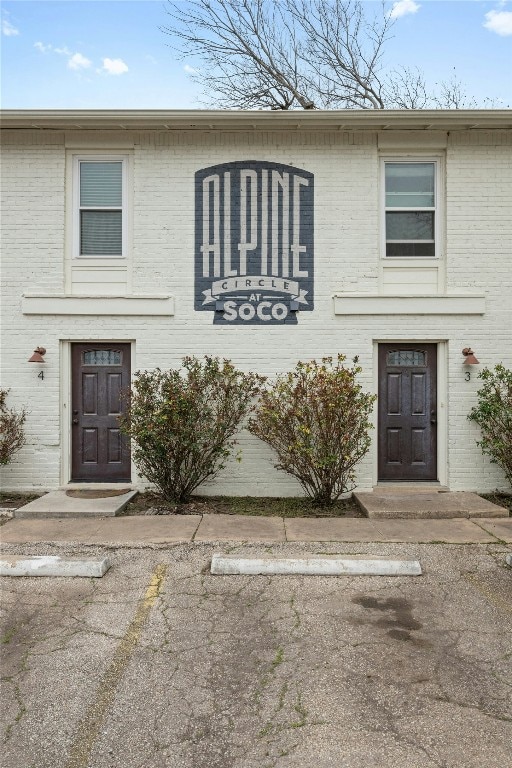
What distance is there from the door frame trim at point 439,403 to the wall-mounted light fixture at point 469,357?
0.92 ft

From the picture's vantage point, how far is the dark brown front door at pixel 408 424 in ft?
27.6

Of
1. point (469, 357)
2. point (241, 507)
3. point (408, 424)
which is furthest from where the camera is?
point (408, 424)

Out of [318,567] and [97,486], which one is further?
[97,486]

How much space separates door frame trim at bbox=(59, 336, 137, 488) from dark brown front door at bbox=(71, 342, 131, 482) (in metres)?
0.07

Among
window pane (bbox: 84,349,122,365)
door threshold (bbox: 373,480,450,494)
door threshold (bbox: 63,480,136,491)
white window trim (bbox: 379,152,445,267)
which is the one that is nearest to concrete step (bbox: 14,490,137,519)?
door threshold (bbox: 63,480,136,491)

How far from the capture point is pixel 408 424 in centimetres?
843

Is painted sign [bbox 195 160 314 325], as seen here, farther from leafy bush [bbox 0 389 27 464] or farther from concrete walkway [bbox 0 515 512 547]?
leafy bush [bbox 0 389 27 464]

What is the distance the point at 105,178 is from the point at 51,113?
1159 millimetres

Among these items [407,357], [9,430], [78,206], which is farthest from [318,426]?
[78,206]

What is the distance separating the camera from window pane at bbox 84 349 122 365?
8.53 m

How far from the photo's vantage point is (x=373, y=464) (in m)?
8.31

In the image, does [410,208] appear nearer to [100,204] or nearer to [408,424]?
[408,424]

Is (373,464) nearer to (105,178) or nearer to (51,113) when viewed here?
(105,178)

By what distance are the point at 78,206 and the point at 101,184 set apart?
1.71 feet
